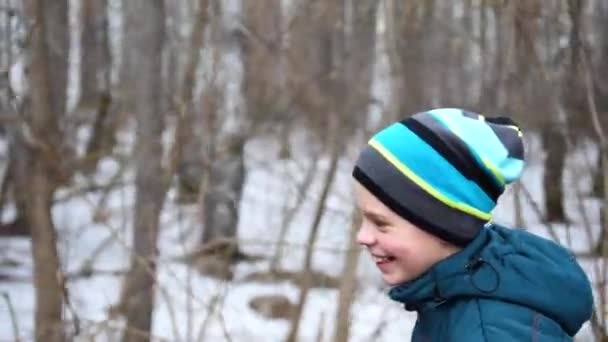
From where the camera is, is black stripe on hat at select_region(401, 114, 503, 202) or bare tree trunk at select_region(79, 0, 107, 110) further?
bare tree trunk at select_region(79, 0, 107, 110)

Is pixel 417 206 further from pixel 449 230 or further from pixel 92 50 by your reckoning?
pixel 92 50

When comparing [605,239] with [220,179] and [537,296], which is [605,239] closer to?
[537,296]

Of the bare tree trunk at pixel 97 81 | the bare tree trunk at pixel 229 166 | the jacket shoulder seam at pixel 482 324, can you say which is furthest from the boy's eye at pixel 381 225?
the bare tree trunk at pixel 229 166

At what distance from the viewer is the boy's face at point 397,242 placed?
186 centimetres

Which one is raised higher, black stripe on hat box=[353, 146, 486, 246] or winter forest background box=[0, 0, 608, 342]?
black stripe on hat box=[353, 146, 486, 246]

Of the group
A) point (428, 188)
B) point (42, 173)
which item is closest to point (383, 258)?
point (428, 188)

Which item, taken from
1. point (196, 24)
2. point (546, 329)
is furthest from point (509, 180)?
point (196, 24)

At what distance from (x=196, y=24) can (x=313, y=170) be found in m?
2.63

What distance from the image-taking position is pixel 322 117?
838 centimetres

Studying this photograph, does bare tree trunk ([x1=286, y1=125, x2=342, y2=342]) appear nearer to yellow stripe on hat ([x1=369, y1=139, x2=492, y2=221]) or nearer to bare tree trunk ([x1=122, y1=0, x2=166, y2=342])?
bare tree trunk ([x1=122, y1=0, x2=166, y2=342])

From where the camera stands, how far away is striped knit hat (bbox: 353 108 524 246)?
6.08 ft

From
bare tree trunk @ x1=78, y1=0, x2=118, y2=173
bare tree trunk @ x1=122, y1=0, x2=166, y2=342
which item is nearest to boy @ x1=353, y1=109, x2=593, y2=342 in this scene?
bare tree trunk @ x1=122, y1=0, x2=166, y2=342

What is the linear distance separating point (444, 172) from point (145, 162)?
4408 millimetres

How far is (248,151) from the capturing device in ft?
35.2
